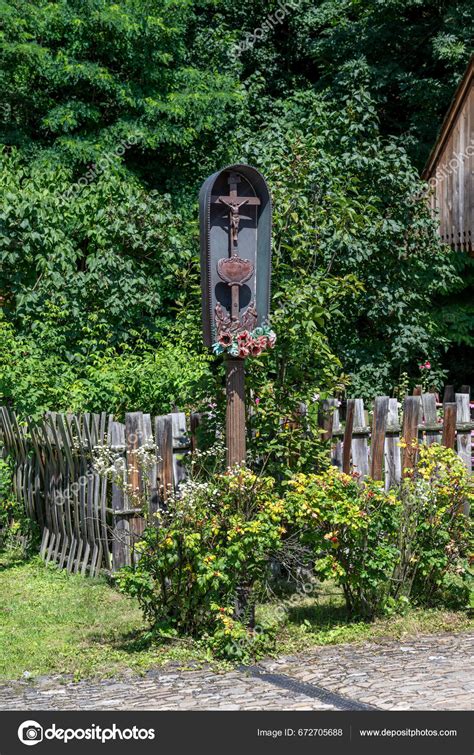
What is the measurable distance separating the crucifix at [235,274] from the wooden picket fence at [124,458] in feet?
3.70

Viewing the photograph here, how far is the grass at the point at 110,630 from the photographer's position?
6613mm

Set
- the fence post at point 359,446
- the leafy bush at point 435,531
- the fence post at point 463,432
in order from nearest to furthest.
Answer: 1. the leafy bush at point 435,531
2. the fence post at point 359,446
3. the fence post at point 463,432

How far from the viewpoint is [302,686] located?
231 inches

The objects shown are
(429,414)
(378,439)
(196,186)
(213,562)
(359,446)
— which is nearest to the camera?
(213,562)

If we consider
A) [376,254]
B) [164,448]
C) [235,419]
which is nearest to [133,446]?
[164,448]

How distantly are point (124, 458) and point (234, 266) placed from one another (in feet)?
7.80

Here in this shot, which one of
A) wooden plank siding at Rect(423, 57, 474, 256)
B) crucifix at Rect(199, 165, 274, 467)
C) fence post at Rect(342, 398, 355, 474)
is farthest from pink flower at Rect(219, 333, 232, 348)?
wooden plank siding at Rect(423, 57, 474, 256)

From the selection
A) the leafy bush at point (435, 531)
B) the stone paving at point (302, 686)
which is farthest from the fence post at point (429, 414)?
the stone paving at point (302, 686)

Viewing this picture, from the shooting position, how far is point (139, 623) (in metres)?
7.63

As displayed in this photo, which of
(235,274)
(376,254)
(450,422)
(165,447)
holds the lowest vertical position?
(165,447)

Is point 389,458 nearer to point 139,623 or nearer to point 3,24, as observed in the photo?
point 139,623

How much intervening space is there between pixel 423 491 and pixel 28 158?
1293cm

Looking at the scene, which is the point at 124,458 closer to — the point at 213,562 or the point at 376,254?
the point at 213,562

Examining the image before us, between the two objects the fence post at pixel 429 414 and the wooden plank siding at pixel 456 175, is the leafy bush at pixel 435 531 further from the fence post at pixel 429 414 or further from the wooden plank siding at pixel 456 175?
the wooden plank siding at pixel 456 175
